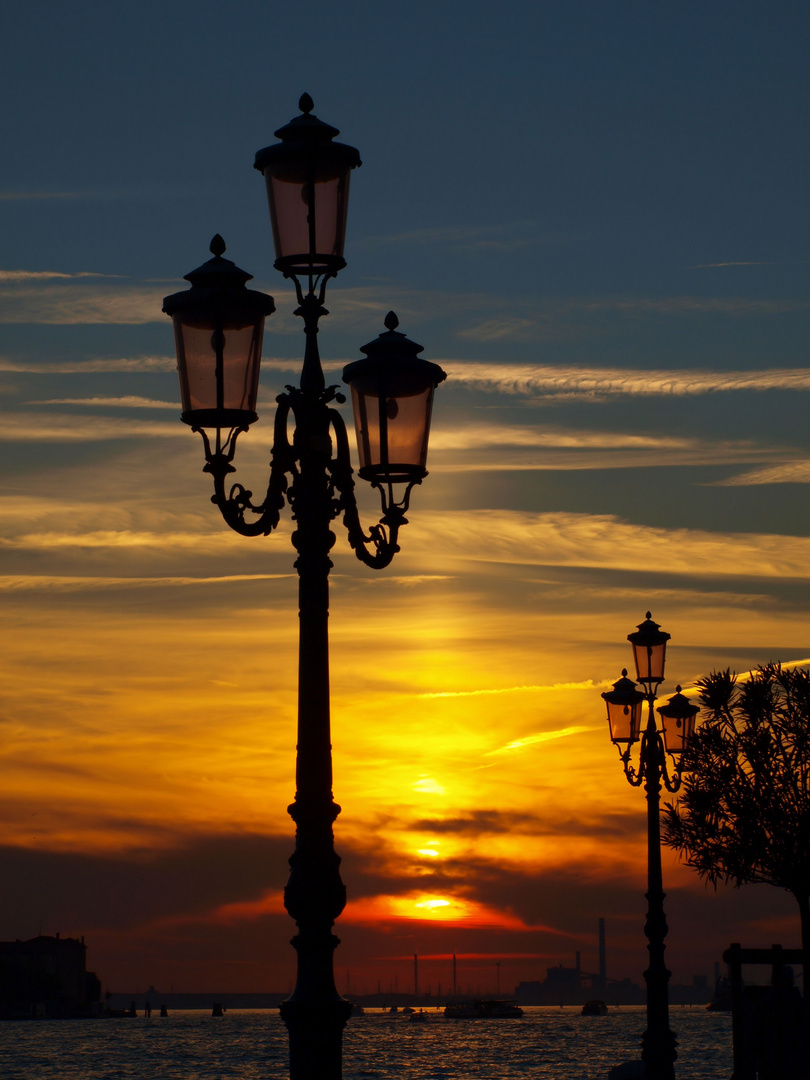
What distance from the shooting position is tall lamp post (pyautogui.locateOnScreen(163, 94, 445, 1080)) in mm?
7570

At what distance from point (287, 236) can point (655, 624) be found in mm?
12714

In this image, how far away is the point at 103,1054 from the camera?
153125 millimetres

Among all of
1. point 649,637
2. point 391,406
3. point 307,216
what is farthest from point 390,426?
point 649,637

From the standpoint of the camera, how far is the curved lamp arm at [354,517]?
8195mm

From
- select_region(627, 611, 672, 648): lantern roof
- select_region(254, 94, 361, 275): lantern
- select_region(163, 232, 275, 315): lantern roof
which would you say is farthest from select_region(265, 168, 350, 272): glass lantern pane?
select_region(627, 611, 672, 648): lantern roof

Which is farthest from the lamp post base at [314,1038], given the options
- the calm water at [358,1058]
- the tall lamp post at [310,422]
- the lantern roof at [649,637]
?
the calm water at [358,1058]

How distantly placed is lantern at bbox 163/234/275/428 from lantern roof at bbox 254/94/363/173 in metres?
0.81

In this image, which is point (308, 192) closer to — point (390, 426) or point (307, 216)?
point (307, 216)

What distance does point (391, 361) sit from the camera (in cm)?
828

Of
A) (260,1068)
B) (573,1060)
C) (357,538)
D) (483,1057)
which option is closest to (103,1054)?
(260,1068)

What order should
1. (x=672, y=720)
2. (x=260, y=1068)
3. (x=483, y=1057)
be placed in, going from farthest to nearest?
(x=483, y=1057) < (x=260, y=1068) < (x=672, y=720)

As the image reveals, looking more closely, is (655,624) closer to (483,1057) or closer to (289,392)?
(289,392)

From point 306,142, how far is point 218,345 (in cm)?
137

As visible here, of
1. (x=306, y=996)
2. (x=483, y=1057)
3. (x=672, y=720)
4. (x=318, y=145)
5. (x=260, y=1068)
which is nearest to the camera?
(x=306, y=996)
